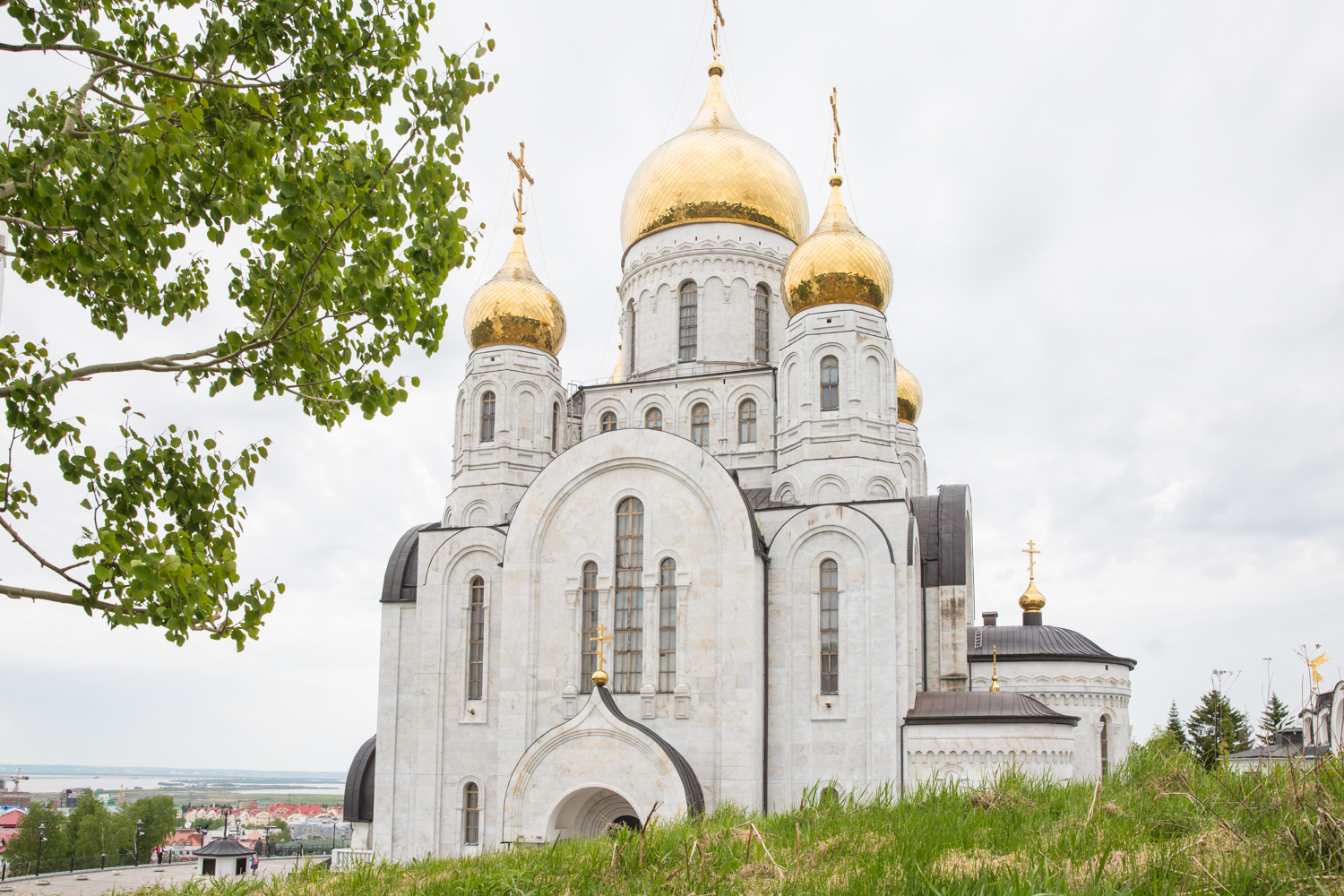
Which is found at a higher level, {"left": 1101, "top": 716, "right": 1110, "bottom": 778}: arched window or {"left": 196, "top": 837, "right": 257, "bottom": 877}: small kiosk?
{"left": 1101, "top": 716, "right": 1110, "bottom": 778}: arched window

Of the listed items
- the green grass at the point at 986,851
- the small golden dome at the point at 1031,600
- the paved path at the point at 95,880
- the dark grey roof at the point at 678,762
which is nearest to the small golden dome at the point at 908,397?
the small golden dome at the point at 1031,600

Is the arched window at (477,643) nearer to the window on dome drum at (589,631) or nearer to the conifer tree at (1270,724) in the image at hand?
the window on dome drum at (589,631)

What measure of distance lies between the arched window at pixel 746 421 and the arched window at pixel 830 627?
395cm

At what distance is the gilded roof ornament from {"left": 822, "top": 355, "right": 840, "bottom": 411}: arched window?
6.25 metres

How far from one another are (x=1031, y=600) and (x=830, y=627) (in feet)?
31.0

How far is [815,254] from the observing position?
1989 centimetres

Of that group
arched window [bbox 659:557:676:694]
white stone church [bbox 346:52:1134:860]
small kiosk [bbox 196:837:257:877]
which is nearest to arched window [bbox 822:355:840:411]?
white stone church [bbox 346:52:1134:860]

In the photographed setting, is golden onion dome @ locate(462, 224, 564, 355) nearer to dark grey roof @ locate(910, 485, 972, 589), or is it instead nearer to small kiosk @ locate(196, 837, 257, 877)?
dark grey roof @ locate(910, 485, 972, 589)

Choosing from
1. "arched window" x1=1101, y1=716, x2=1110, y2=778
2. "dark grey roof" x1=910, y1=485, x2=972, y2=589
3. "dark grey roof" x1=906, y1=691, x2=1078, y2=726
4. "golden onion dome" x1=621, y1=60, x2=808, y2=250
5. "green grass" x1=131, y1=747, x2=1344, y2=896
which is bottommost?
"arched window" x1=1101, y1=716, x2=1110, y2=778

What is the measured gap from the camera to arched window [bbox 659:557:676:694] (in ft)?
60.2

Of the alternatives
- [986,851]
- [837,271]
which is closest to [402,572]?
[837,271]

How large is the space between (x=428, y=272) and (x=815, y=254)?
14169mm

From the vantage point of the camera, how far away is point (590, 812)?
17938 millimetres

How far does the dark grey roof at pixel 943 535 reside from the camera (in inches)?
776
